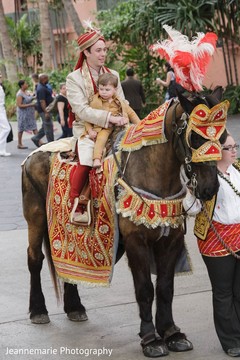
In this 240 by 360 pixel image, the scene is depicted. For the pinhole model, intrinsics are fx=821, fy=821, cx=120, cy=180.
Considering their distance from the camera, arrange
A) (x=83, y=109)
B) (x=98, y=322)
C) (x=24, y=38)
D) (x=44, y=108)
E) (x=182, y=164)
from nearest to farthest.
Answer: (x=182, y=164) → (x=83, y=109) → (x=98, y=322) → (x=44, y=108) → (x=24, y=38)

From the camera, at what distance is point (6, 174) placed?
1538 centimetres

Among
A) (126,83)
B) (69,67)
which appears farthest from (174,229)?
(69,67)

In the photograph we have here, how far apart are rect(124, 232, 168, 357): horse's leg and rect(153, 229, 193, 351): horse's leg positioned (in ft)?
0.39

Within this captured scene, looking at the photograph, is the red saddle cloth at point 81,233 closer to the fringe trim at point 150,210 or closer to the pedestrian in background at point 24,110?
the fringe trim at point 150,210

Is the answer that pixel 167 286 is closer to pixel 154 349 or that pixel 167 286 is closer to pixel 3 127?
pixel 154 349

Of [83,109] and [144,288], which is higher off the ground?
[83,109]

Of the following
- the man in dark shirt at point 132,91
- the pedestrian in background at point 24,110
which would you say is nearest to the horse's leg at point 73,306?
the man in dark shirt at point 132,91

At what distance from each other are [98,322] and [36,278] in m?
0.68

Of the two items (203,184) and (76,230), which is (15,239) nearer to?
(76,230)

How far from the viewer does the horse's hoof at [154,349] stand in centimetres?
595

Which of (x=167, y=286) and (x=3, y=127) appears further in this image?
(x=3, y=127)

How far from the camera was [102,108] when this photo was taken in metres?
6.41

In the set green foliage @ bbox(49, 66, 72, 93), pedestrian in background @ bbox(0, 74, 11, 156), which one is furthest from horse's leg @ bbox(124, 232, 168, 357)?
green foliage @ bbox(49, 66, 72, 93)

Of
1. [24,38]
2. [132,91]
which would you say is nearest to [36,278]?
[132,91]
